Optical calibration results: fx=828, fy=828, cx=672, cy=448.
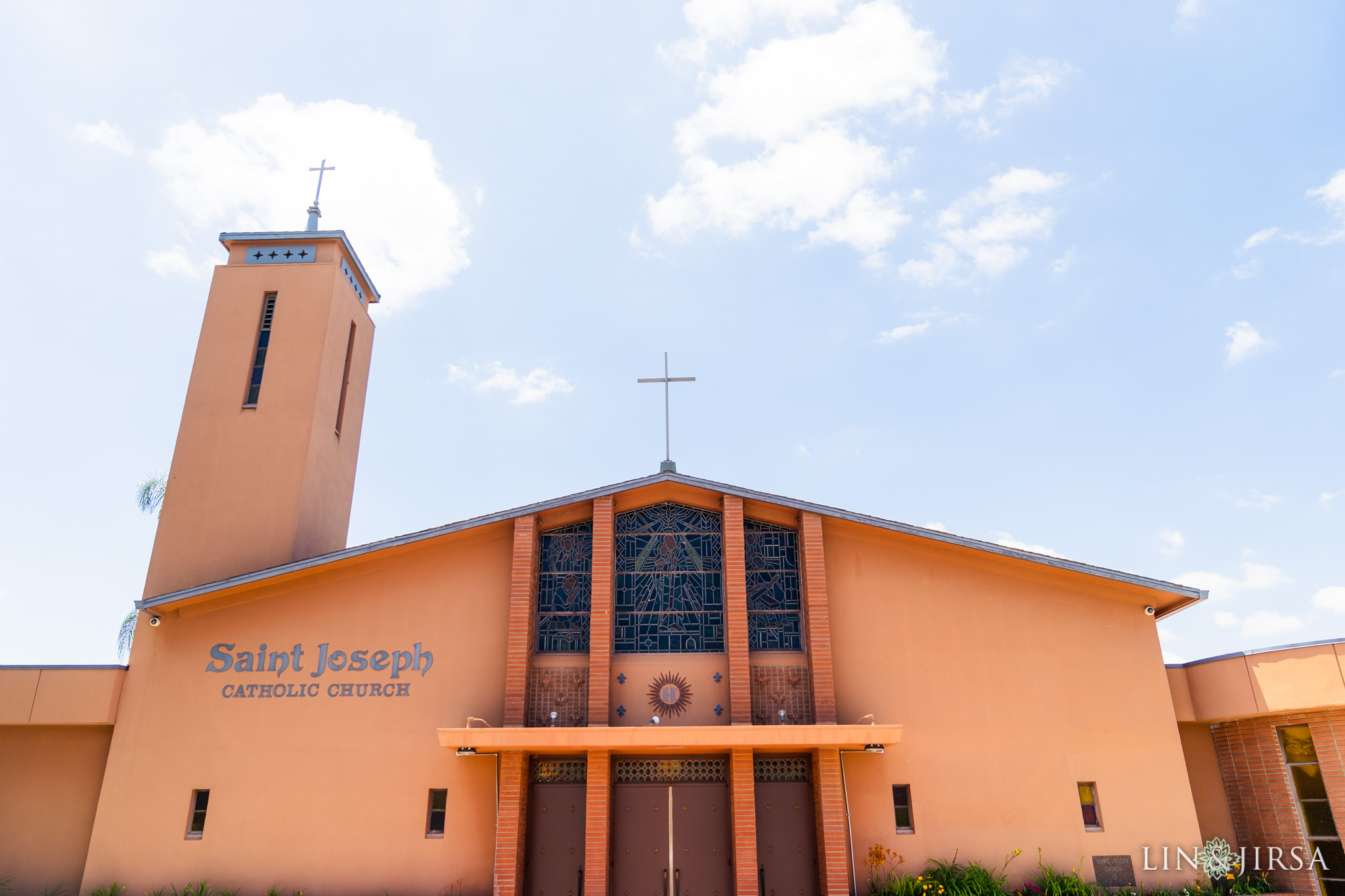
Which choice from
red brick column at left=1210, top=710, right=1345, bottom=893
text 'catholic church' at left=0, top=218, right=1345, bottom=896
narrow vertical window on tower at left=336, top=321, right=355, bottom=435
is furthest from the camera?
narrow vertical window on tower at left=336, top=321, right=355, bottom=435

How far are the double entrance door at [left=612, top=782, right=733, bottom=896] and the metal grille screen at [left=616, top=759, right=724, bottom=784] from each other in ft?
0.28

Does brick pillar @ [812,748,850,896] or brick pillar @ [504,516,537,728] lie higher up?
brick pillar @ [504,516,537,728]

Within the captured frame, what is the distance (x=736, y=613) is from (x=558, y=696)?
3.32 m

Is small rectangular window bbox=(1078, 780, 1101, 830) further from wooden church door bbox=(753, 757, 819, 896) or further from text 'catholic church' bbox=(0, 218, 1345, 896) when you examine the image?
wooden church door bbox=(753, 757, 819, 896)

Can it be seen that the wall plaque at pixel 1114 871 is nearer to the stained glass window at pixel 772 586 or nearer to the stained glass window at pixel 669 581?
the stained glass window at pixel 772 586

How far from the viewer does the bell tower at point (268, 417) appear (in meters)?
15.9

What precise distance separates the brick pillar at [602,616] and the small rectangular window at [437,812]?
9.03 feet

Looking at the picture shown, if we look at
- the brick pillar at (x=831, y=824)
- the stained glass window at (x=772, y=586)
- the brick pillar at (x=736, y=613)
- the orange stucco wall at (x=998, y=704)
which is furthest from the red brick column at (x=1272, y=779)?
the brick pillar at (x=736, y=613)

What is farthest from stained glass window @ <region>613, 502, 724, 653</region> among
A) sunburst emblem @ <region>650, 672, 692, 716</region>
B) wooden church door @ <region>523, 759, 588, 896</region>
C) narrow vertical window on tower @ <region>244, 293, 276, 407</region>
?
narrow vertical window on tower @ <region>244, 293, 276, 407</region>

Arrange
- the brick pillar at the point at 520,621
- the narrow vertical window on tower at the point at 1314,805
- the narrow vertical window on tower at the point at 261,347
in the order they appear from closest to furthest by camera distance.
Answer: the narrow vertical window on tower at the point at 1314,805 < the brick pillar at the point at 520,621 < the narrow vertical window on tower at the point at 261,347

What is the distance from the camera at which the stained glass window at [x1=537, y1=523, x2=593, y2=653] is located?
47.4ft

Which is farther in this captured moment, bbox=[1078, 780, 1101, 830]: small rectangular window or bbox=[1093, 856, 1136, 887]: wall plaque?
bbox=[1078, 780, 1101, 830]: small rectangular window

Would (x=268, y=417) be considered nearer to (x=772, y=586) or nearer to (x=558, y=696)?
(x=558, y=696)

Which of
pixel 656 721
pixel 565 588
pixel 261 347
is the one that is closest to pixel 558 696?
pixel 656 721
